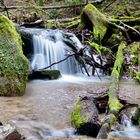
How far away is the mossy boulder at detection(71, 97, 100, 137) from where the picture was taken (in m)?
4.79

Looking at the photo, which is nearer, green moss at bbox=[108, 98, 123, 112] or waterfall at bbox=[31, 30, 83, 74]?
green moss at bbox=[108, 98, 123, 112]

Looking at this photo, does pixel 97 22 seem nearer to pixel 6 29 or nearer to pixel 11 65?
pixel 6 29

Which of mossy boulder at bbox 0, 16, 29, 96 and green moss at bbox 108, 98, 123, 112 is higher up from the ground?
mossy boulder at bbox 0, 16, 29, 96

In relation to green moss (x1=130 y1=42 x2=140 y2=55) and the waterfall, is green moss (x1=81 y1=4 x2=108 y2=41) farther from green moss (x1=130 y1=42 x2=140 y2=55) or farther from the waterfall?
green moss (x1=130 y1=42 x2=140 y2=55)

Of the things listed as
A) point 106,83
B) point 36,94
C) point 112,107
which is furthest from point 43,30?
point 112,107

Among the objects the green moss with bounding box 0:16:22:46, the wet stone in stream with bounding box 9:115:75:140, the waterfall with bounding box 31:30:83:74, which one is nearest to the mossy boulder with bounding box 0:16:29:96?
the green moss with bounding box 0:16:22:46

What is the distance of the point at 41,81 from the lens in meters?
9.80

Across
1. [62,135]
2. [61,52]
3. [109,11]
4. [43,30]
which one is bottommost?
[62,135]

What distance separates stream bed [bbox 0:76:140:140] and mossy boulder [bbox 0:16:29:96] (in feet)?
0.92

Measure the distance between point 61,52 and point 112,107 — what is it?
6.96 metres

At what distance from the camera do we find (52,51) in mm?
12164

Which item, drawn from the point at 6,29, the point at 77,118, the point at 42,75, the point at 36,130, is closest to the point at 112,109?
the point at 77,118

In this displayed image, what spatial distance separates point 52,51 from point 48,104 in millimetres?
5501

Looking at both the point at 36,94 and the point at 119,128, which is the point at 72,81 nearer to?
the point at 36,94
